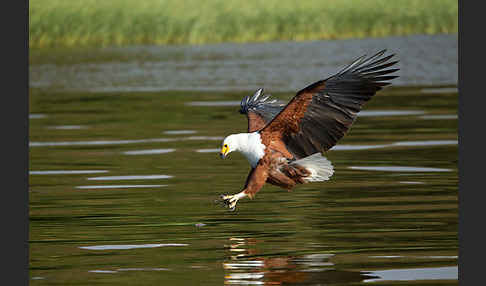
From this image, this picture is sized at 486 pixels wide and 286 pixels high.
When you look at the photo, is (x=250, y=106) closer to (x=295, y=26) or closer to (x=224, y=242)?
(x=224, y=242)

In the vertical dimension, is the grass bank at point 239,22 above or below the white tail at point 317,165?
above

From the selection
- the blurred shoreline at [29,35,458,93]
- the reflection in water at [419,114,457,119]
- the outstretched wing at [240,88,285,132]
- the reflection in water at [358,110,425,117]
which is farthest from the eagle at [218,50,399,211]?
the blurred shoreline at [29,35,458,93]

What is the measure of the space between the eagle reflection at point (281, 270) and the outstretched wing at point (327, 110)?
1.43 meters

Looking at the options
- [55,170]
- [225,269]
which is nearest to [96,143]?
[55,170]

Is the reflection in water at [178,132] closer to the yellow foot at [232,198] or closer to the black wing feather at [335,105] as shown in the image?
the black wing feather at [335,105]

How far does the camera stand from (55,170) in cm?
1506

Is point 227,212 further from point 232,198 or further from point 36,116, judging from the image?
point 36,116

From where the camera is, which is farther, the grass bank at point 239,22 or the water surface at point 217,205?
the grass bank at point 239,22

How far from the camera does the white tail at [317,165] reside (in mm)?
10195

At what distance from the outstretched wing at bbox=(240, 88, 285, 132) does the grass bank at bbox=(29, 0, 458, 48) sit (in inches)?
1179

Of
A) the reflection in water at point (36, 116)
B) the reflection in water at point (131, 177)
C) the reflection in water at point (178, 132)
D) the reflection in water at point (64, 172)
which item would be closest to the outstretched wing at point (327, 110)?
the reflection in water at point (131, 177)

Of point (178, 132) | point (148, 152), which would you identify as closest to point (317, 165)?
point (148, 152)

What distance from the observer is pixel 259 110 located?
40.0 ft

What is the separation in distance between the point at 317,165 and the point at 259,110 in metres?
2.11
